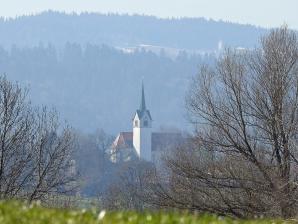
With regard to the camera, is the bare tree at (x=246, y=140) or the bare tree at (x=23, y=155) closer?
the bare tree at (x=246, y=140)

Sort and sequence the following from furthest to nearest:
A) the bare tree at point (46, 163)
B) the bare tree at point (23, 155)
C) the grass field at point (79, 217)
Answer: the bare tree at point (46, 163) → the bare tree at point (23, 155) → the grass field at point (79, 217)

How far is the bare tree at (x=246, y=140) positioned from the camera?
28.6 m

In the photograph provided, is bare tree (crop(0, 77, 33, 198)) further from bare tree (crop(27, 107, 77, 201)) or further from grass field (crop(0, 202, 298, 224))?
grass field (crop(0, 202, 298, 224))

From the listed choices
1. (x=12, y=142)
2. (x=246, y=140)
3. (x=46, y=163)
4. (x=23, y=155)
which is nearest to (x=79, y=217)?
(x=246, y=140)

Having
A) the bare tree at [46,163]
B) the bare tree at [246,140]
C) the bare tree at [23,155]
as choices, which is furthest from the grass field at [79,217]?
the bare tree at [46,163]

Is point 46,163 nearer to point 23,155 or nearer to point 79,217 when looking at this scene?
point 23,155

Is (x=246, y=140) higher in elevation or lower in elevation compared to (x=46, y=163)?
higher

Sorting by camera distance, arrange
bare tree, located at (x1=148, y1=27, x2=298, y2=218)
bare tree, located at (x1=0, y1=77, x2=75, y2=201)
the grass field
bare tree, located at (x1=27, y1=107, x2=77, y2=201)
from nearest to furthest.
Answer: the grass field, bare tree, located at (x1=148, y1=27, x2=298, y2=218), bare tree, located at (x1=0, y1=77, x2=75, y2=201), bare tree, located at (x1=27, y1=107, x2=77, y2=201)

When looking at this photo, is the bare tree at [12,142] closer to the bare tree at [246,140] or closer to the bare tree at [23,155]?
the bare tree at [23,155]

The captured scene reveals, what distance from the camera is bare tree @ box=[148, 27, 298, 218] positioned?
28641 mm

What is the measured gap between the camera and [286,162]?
93.9ft

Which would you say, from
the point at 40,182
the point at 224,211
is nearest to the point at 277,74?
the point at 224,211

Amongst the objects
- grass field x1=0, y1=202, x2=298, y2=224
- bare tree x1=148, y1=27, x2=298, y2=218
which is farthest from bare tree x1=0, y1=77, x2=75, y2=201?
grass field x1=0, y1=202, x2=298, y2=224

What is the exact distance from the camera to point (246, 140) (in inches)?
1174
